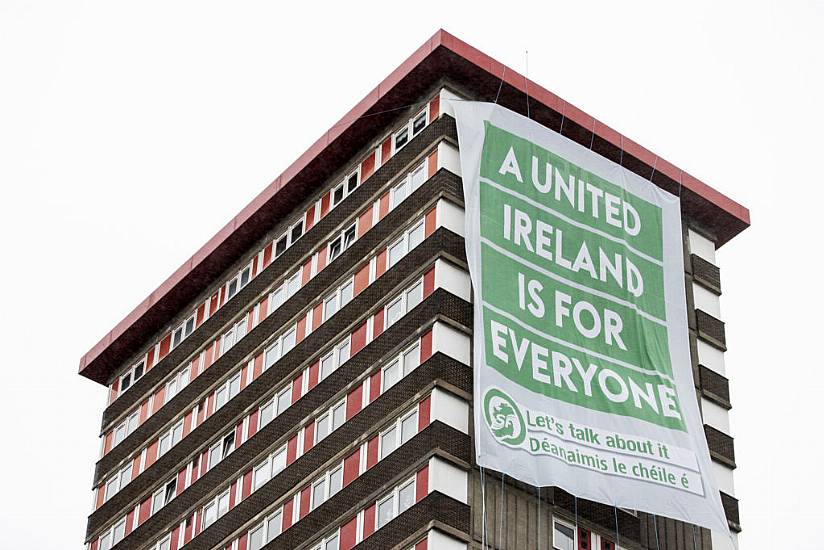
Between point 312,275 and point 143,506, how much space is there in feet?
52.3

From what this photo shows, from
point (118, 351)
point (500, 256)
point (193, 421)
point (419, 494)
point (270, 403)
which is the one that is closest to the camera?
point (419, 494)

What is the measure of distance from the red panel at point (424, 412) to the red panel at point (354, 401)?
5.03m

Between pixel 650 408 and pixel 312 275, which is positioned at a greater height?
pixel 312 275

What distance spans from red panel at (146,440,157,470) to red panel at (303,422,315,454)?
16251 millimetres

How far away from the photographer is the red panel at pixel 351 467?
8600 cm

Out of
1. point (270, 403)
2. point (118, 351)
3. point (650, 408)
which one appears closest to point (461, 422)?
point (650, 408)

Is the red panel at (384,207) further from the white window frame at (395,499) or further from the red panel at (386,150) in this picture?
the white window frame at (395,499)

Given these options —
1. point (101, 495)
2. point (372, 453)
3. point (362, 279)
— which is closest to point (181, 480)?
point (101, 495)

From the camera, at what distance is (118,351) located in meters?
113

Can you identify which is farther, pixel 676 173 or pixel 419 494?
pixel 676 173

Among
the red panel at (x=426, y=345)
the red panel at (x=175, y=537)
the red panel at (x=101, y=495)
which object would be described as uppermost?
the red panel at (x=101, y=495)

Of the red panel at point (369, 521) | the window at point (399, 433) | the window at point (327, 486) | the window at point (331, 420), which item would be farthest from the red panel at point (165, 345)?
the red panel at point (369, 521)

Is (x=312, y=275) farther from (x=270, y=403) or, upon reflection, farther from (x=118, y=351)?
(x=118, y=351)

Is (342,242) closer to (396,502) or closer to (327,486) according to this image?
(327,486)
